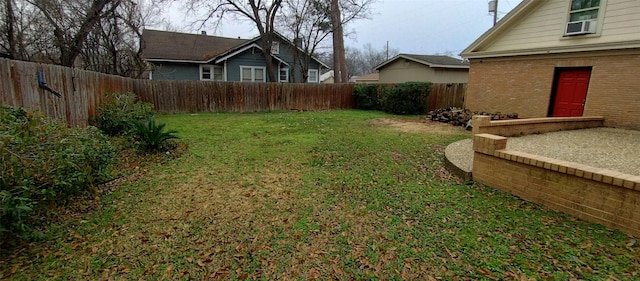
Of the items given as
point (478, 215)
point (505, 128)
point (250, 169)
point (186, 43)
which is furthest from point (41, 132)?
point (186, 43)

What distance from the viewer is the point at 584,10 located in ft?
29.1

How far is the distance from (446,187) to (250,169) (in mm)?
3051

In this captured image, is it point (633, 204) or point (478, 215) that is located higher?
point (633, 204)

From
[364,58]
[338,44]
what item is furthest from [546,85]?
[364,58]

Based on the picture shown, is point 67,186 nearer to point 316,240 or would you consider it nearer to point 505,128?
point 316,240

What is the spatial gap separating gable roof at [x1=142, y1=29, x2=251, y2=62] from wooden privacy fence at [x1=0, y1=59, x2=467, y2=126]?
6213 millimetres

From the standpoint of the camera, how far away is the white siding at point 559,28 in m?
7.97

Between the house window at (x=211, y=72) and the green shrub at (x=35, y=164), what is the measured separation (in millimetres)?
16485

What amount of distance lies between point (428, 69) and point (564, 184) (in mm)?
17078

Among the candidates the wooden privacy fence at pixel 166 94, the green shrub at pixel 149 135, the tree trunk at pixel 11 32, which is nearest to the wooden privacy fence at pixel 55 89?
the wooden privacy fence at pixel 166 94

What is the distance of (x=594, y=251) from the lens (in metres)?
2.59

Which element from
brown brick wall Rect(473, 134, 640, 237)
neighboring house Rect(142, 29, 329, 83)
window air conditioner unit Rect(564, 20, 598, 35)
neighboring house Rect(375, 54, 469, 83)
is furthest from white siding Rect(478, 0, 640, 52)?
neighboring house Rect(142, 29, 329, 83)

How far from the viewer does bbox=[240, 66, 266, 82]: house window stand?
1927 centimetres

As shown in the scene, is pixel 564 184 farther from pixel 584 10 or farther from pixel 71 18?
pixel 71 18
